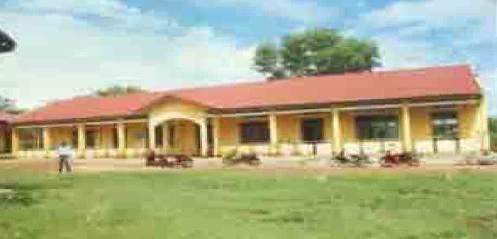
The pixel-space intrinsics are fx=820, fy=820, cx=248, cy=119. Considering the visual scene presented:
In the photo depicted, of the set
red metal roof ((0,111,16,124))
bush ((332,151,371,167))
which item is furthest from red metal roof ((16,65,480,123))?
bush ((332,151,371,167))

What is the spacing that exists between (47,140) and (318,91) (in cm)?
1399

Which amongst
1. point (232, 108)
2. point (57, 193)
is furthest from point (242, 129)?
point (57, 193)

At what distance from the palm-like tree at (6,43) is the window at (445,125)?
59.1 feet

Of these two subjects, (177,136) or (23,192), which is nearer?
(23,192)

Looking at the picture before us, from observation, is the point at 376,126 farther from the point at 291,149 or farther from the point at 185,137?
the point at 185,137

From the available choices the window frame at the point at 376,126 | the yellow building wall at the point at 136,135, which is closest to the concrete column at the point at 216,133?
the yellow building wall at the point at 136,135

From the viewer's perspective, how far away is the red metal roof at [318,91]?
28.6 m

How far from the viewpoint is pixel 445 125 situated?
28.5 m

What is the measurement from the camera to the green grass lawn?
7984 mm

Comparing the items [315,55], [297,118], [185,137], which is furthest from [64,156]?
[315,55]

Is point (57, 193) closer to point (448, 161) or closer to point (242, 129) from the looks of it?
A: point (448, 161)

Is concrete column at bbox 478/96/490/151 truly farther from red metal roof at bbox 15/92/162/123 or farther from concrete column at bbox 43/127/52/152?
concrete column at bbox 43/127/52/152

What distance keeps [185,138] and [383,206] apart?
25.0 meters

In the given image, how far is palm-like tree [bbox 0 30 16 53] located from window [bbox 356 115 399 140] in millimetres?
18144
